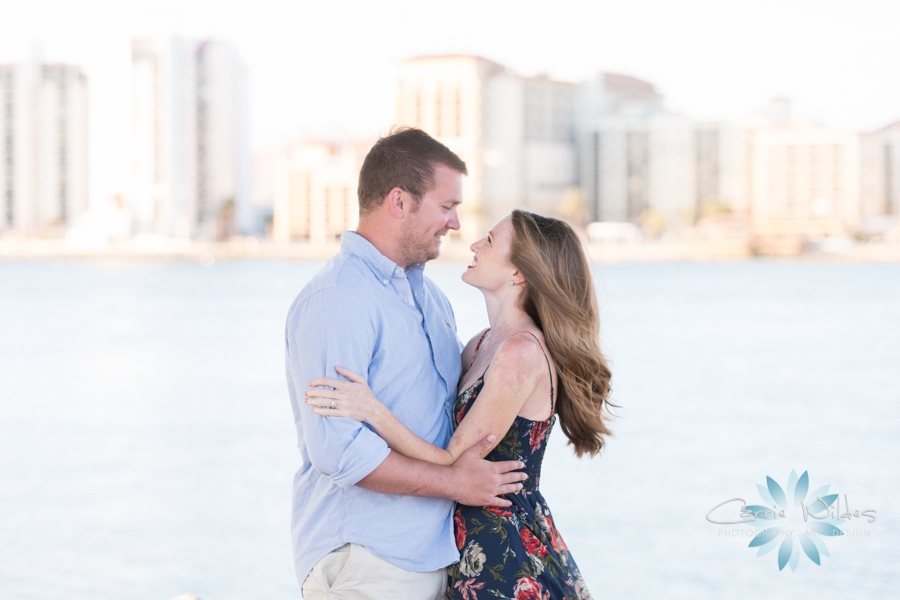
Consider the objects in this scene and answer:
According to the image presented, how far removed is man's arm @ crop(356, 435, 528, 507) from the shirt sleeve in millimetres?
52

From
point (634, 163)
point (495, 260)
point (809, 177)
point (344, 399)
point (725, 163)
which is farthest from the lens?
point (634, 163)

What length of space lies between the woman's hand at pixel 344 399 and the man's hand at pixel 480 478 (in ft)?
0.92

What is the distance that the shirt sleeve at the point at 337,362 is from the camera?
8.16 ft

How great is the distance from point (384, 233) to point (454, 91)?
311 feet

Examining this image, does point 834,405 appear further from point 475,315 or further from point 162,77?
point 162,77

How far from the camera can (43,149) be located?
371ft

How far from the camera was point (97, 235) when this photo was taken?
333ft

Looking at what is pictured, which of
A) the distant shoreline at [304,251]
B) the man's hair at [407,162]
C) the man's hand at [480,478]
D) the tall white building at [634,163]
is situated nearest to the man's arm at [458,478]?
the man's hand at [480,478]

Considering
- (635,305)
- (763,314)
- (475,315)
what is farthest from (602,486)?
(635,305)

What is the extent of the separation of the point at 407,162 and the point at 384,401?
595 mm

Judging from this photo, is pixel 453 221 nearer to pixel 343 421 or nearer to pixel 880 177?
pixel 343 421

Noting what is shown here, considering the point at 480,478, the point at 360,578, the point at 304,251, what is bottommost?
the point at 304,251

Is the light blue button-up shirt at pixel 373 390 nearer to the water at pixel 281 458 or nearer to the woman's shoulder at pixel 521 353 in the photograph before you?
the woman's shoulder at pixel 521 353

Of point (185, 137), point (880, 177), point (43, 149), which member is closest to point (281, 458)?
point (185, 137)
